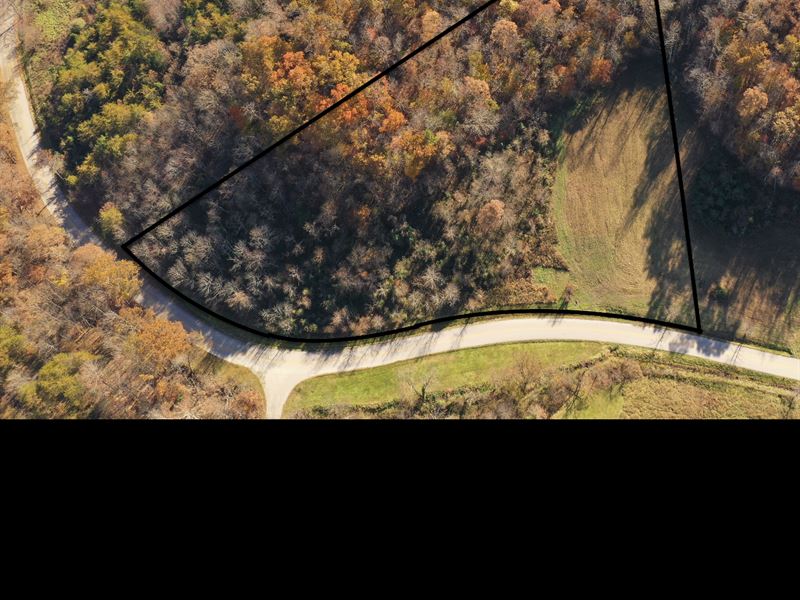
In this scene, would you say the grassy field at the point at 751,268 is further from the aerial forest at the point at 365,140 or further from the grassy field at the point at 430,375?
the grassy field at the point at 430,375

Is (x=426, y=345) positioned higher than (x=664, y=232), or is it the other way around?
(x=664, y=232)

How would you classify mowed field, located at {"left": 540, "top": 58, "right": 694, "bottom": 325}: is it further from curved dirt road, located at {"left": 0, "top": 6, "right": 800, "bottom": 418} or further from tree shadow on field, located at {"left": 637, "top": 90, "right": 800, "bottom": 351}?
curved dirt road, located at {"left": 0, "top": 6, "right": 800, "bottom": 418}

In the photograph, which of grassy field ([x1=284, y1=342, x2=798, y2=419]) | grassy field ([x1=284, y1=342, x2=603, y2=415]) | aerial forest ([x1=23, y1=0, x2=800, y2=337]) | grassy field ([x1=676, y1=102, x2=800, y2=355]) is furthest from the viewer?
aerial forest ([x1=23, y1=0, x2=800, y2=337])

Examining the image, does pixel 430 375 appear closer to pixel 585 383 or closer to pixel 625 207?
pixel 585 383

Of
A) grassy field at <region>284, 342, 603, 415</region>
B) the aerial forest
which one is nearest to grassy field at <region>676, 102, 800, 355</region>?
the aerial forest

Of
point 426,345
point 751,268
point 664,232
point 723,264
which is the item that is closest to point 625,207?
point 664,232

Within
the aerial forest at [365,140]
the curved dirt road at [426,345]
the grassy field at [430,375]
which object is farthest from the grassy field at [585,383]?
the aerial forest at [365,140]
